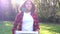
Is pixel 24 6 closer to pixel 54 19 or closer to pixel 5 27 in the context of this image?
pixel 5 27

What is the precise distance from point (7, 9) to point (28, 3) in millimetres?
3048

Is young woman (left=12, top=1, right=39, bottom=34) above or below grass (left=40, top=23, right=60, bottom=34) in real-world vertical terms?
above

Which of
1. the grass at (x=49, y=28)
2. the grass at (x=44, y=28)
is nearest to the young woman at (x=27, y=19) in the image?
the grass at (x=44, y=28)

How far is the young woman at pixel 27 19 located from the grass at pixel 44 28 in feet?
8.49

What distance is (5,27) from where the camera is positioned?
21.6 feet

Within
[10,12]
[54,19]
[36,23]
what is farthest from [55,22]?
[36,23]

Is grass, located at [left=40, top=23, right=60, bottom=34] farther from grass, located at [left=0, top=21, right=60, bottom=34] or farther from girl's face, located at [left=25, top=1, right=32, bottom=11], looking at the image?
girl's face, located at [left=25, top=1, right=32, bottom=11]

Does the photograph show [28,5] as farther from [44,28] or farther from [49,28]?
[49,28]

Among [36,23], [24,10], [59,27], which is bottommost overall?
[59,27]

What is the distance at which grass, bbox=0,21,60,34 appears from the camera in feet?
20.4

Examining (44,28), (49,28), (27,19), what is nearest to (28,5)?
(27,19)

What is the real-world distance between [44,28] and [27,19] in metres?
3.20

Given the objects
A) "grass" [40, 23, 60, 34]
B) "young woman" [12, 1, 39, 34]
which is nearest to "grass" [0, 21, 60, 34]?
"grass" [40, 23, 60, 34]

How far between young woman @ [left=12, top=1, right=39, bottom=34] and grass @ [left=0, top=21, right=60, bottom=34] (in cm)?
259
